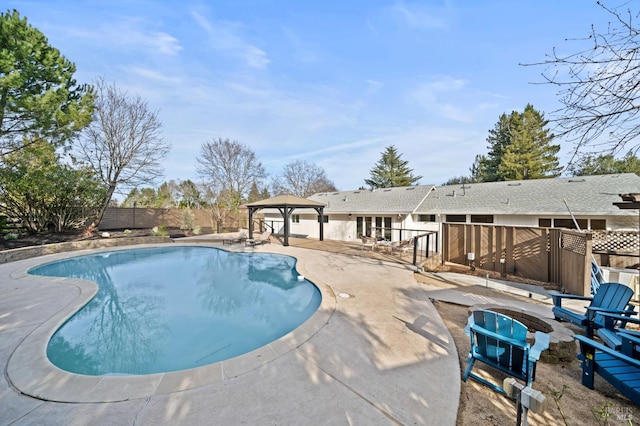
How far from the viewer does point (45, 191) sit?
45.4ft

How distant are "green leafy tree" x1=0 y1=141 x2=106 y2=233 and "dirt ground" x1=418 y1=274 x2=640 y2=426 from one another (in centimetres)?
1838

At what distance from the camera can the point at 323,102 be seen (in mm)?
16734

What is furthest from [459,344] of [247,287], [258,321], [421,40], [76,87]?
[76,87]

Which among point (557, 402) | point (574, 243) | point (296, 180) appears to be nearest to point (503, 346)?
point (557, 402)

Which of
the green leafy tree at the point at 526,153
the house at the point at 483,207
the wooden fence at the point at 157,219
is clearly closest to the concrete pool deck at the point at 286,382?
the house at the point at 483,207

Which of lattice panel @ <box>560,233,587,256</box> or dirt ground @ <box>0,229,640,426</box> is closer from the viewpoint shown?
dirt ground @ <box>0,229,640,426</box>

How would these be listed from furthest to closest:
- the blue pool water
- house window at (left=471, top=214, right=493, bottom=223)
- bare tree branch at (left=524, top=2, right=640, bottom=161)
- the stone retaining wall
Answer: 1. house window at (left=471, top=214, right=493, bottom=223)
2. the stone retaining wall
3. the blue pool water
4. bare tree branch at (left=524, top=2, right=640, bottom=161)

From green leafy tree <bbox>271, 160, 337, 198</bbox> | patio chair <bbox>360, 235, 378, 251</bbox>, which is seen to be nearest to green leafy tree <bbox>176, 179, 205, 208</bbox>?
green leafy tree <bbox>271, 160, 337, 198</bbox>

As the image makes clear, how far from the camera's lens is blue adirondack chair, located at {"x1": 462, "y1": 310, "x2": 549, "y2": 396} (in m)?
2.93

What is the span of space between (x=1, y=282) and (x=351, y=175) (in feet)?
126

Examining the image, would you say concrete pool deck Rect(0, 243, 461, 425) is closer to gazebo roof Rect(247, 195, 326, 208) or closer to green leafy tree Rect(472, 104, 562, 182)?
gazebo roof Rect(247, 195, 326, 208)

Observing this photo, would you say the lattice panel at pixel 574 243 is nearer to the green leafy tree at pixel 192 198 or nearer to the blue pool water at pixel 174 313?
the blue pool water at pixel 174 313

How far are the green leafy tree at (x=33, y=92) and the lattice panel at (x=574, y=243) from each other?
2009 cm

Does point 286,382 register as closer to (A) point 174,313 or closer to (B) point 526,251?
(A) point 174,313
